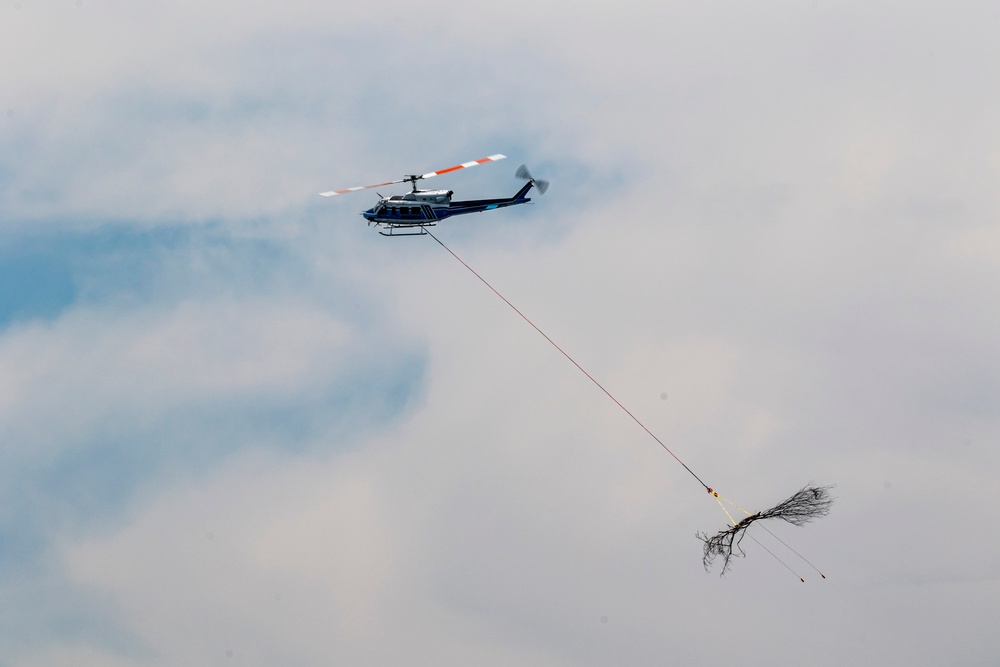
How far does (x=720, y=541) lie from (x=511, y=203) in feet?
108

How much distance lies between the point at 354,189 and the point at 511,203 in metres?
11.8

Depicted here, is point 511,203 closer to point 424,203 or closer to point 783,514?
point 424,203

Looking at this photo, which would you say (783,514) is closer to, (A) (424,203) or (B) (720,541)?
(B) (720,541)

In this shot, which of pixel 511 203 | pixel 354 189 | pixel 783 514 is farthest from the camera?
pixel 511 203

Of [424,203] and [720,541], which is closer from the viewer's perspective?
[720,541]

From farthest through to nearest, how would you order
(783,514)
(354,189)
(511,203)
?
1. (511,203)
2. (354,189)
3. (783,514)

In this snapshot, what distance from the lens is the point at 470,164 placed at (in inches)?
3199

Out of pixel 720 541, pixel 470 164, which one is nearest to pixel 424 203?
pixel 470 164

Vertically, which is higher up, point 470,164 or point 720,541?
point 470,164

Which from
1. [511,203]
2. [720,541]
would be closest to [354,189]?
[511,203]

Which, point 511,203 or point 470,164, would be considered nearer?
point 470,164

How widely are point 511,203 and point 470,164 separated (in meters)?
6.51

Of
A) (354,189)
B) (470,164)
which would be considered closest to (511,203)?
(470,164)

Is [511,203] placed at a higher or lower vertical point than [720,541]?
higher
